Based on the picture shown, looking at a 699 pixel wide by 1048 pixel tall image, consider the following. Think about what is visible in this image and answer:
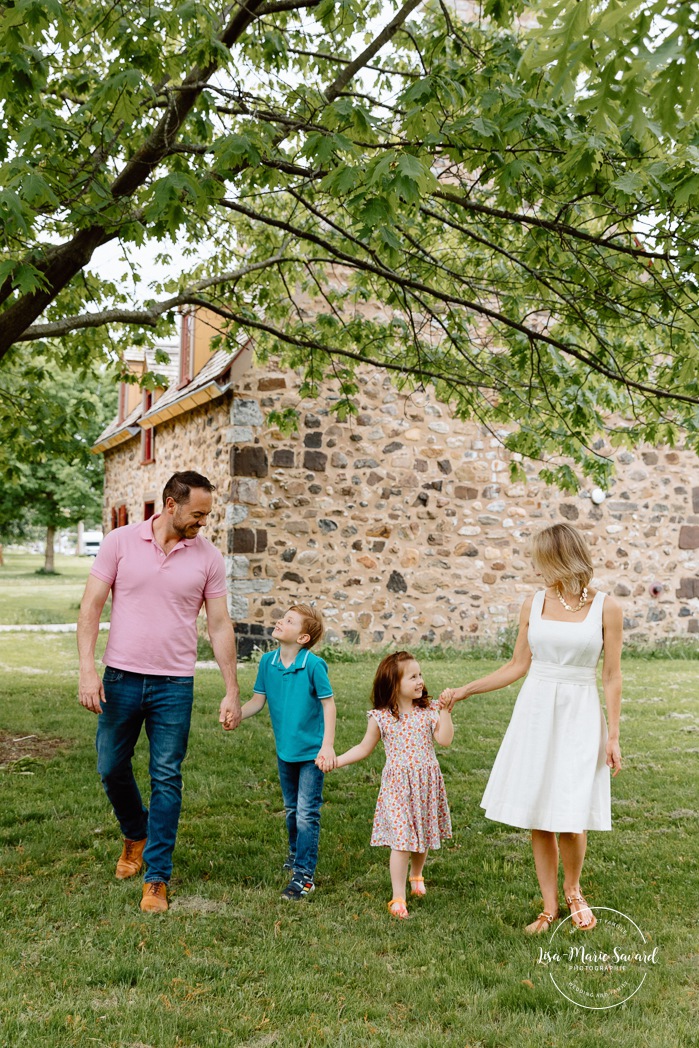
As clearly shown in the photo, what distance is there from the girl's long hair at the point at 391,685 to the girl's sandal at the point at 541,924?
1.06 m

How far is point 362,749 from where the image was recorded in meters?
4.36

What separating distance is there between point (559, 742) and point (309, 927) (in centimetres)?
137

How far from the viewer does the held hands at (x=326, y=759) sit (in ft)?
14.0

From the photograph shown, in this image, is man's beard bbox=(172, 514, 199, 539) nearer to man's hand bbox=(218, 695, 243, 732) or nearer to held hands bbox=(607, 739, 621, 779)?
man's hand bbox=(218, 695, 243, 732)

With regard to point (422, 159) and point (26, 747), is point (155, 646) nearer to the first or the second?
point (422, 159)

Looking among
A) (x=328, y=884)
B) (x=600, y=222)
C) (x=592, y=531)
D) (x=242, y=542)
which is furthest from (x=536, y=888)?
(x=592, y=531)

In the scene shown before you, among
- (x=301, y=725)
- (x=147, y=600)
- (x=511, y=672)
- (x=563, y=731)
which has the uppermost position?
(x=147, y=600)

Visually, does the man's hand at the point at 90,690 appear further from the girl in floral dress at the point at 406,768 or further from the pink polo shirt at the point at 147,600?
the girl in floral dress at the point at 406,768

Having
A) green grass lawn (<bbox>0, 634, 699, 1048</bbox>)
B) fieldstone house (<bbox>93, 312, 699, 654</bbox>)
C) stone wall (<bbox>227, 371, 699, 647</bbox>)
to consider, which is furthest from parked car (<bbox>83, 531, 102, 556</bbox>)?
green grass lawn (<bbox>0, 634, 699, 1048</bbox>)

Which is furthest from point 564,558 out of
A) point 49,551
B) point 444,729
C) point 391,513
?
point 49,551

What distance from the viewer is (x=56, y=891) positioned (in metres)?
4.37

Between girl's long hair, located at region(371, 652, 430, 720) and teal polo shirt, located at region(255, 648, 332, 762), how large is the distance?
25cm

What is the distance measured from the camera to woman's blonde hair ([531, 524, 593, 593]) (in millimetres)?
3998

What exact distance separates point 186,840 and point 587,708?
252cm
